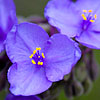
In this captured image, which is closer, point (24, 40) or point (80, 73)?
point (24, 40)

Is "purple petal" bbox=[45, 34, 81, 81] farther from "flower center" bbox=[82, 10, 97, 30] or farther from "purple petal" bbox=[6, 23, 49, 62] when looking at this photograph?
"flower center" bbox=[82, 10, 97, 30]

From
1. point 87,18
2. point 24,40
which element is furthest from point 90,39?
point 24,40

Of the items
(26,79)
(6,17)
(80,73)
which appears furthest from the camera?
(80,73)

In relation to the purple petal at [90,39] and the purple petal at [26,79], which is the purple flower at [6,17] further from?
the purple petal at [90,39]

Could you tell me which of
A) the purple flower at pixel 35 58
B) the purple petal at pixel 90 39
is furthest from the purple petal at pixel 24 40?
the purple petal at pixel 90 39

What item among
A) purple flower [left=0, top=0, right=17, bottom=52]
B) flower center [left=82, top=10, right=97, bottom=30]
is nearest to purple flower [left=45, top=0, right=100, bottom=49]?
flower center [left=82, top=10, right=97, bottom=30]

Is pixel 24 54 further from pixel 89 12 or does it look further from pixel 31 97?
pixel 89 12

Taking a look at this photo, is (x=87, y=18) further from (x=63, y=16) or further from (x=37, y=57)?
(x=37, y=57)

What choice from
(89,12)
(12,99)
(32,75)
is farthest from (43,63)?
(89,12)
